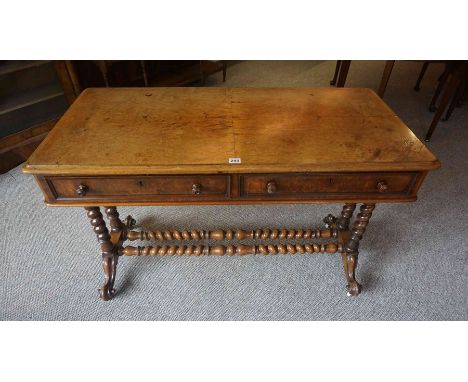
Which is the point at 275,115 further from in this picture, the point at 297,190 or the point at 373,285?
the point at 373,285

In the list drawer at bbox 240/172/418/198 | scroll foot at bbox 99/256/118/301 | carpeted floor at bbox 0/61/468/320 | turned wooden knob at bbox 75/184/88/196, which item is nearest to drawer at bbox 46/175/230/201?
turned wooden knob at bbox 75/184/88/196

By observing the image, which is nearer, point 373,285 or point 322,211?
point 373,285

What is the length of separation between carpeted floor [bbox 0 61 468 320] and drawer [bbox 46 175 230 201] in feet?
2.18

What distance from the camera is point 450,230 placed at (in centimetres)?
188

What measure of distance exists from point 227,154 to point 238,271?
0.83m

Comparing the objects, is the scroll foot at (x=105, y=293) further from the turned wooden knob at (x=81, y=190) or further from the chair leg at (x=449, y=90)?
the chair leg at (x=449, y=90)

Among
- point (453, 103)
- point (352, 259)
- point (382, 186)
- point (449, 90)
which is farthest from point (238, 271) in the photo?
point (453, 103)

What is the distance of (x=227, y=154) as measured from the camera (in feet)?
3.46

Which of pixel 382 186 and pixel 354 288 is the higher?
pixel 382 186

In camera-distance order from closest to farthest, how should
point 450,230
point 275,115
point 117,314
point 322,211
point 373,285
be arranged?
point 275,115, point 117,314, point 373,285, point 450,230, point 322,211

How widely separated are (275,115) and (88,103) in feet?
2.78

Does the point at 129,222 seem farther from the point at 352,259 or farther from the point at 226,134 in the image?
the point at 352,259

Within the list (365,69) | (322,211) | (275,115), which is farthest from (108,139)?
(365,69)

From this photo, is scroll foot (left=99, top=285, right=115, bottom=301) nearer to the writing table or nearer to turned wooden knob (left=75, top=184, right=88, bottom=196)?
the writing table
